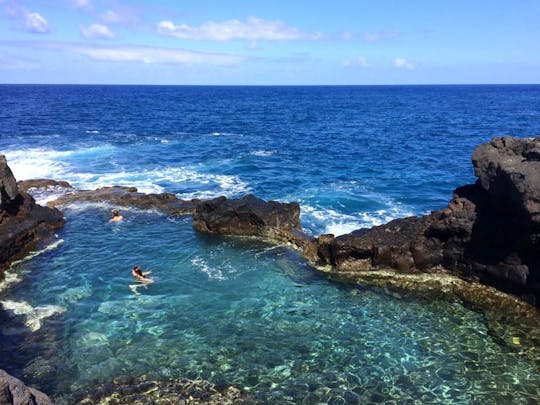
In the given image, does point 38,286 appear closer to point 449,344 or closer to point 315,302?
point 315,302

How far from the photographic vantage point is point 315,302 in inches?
820

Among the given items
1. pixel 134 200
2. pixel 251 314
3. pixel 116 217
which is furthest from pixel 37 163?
pixel 251 314

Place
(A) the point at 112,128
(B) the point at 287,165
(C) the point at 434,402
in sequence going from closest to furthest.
Answer: (C) the point at 434,402
(B) the point at 287,165
(A) the point at 112,128

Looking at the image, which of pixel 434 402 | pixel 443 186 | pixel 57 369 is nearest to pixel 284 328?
pixel 434 402

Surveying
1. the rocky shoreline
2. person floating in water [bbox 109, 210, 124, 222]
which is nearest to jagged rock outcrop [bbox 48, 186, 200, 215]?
person floating in water [bbox 109, 210, 124, 222]

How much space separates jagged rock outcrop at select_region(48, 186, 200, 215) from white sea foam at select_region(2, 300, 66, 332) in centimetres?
1309

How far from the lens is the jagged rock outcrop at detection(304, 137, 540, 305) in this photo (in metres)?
19.7

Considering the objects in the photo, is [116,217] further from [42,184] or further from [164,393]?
[164,393]

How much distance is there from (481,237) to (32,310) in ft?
66.6

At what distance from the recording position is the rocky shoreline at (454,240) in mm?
19656

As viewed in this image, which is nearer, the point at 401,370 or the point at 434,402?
the point at 434,402

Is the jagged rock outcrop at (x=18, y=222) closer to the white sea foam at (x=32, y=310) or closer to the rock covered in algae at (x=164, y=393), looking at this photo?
the white sea foam at (x=32, y=310)

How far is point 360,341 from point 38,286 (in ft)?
49.4

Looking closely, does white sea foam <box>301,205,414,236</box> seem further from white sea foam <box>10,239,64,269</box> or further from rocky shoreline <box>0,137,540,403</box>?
white sea foam <box>10,239,64,269</box>
